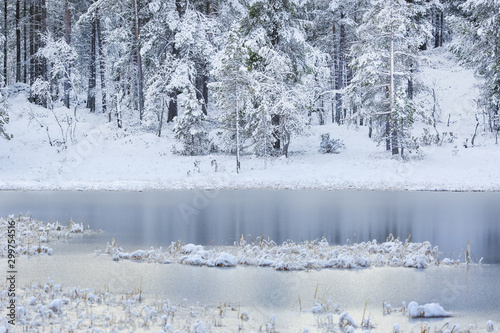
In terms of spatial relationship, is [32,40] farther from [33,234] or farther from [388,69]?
[33,234]

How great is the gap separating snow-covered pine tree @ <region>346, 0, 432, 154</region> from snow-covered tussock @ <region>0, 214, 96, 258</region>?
2154 centimetres

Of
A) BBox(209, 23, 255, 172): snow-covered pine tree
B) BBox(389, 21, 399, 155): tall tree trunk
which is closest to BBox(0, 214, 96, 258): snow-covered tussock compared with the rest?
BBox(209, 23, 255, 172): snow-covered pine tree

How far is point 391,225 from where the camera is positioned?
1593cm

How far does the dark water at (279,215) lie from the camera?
13.9 meters

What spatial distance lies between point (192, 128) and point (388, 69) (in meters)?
12.6

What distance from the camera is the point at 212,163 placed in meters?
31.4

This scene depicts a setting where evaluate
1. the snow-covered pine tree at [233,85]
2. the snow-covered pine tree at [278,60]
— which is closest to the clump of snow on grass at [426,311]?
the snow-covered pine tree at [233,85]

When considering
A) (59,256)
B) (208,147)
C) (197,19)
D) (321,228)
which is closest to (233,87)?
(208,147)

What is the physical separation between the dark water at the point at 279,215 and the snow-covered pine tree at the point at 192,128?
8908mm

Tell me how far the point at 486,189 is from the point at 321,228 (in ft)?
44.0

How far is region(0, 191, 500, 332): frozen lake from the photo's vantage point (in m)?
8.01

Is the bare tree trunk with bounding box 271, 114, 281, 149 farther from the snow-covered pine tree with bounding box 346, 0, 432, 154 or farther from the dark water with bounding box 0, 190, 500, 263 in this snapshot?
the dark water with bounding box 0, 190, 500, 263

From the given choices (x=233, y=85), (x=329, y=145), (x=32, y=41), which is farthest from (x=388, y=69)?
(x=32, y=41)

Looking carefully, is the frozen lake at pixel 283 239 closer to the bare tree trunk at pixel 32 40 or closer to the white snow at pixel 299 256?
the white snow at pixel 299 256
